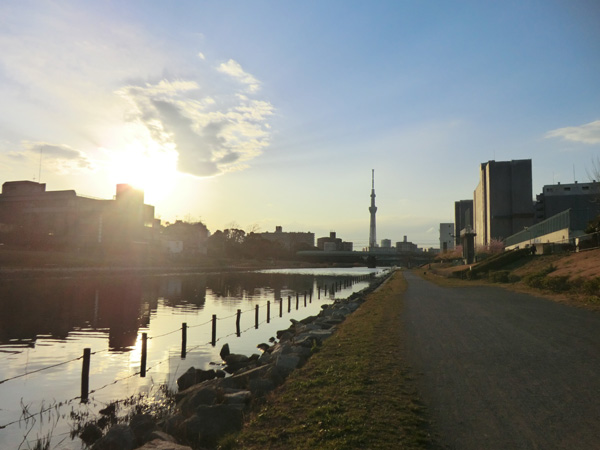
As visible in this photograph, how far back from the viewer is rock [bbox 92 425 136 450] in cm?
827

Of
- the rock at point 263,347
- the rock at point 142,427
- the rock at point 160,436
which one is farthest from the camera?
the rock at point 263,347

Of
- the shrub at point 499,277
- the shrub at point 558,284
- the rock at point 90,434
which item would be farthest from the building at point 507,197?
the rock at point 90,434

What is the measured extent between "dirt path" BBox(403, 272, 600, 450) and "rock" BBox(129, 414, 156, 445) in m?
5.31

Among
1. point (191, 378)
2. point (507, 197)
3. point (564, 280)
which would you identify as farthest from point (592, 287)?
point (507, 197)

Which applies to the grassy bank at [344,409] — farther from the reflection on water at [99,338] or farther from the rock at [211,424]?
the reflection on water at [99,338]

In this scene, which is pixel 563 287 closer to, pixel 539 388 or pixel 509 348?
pixel 509 348

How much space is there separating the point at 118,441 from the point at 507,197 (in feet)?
470

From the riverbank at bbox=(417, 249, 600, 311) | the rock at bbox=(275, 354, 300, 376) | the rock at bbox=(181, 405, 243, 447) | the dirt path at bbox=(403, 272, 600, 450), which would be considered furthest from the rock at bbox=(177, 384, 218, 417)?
the riverbank at bbox=(417, 249, 600, 311)

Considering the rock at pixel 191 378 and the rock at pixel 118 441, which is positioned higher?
the rock at pixel 118 441

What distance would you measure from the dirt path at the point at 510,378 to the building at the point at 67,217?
106628mm

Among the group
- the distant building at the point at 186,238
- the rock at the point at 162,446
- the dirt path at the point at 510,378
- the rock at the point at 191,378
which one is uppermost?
the distant building at the point at 186,238

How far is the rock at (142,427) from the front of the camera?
8688mm

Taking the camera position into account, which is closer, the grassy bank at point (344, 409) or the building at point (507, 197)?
the grassy bank at point (344, 409)

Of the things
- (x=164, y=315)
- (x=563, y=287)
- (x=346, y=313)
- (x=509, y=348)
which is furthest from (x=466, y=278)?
(x=509, y=348)
